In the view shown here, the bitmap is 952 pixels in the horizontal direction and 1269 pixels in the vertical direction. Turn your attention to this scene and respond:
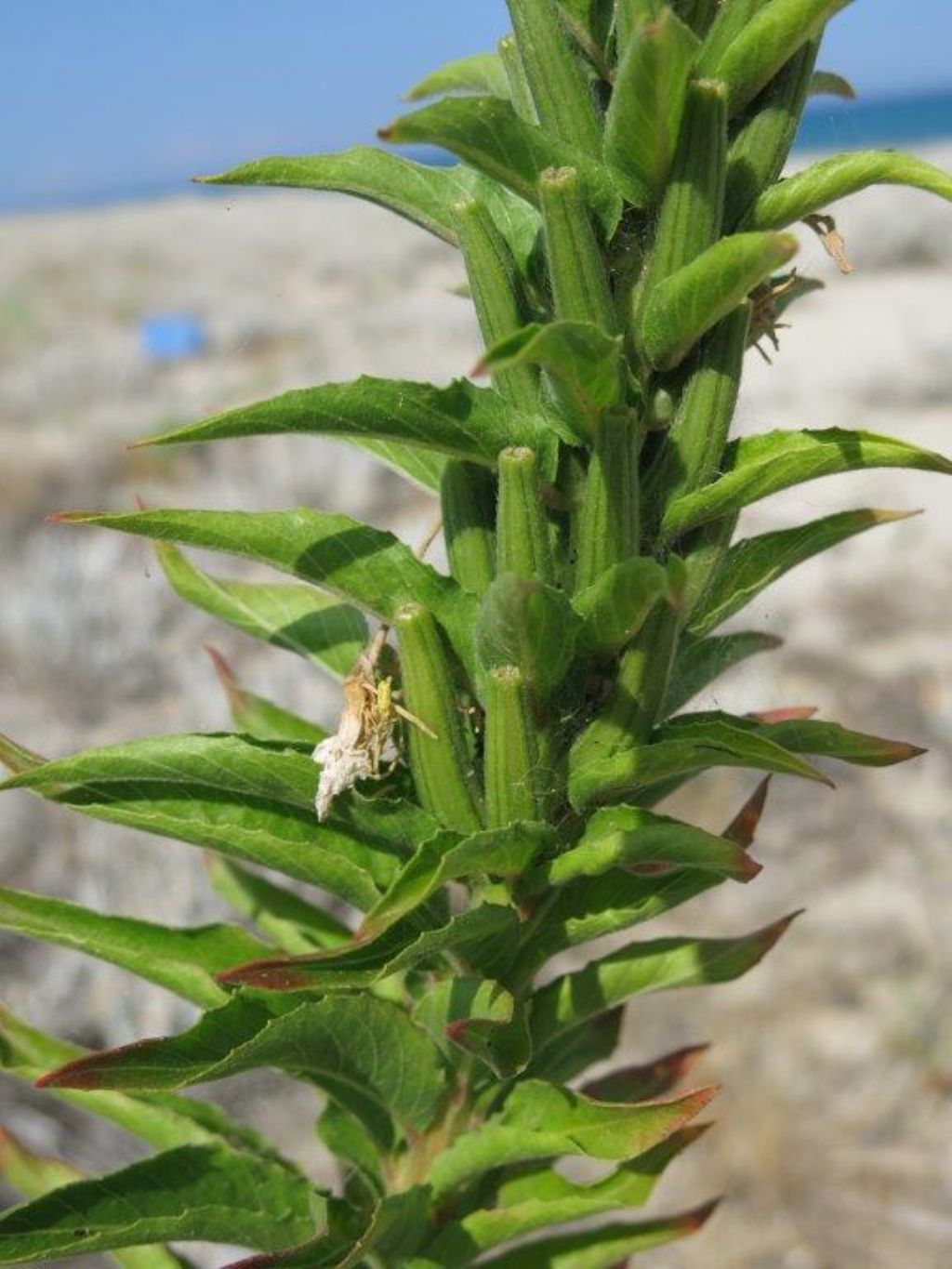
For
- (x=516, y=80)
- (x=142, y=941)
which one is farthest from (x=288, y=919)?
(x=516, y=80)

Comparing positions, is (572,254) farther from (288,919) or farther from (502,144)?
(288,919)

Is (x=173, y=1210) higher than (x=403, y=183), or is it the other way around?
(x=403, y=183)

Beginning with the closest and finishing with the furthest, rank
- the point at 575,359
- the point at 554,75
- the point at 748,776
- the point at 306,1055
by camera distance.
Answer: the point at 575,359, the point at 554,75, the point at 306,1055, the point at 748,776

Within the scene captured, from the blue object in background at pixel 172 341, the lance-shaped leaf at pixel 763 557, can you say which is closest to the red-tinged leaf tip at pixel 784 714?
the lance-shaped leaf at pixel 763 557

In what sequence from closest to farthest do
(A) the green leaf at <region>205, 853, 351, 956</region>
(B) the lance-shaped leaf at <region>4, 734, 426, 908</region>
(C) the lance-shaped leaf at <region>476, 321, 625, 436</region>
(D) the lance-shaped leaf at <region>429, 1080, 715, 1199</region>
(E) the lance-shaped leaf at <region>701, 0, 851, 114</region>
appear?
(C) the lance-shaped leaf at <region>476, 321, 625, 436</region> → (E) the lance-shaped leaf at <region>701, 0, 851, 114</region> → (B) the lance-shaped leaf at <region>4, 734, 426, 908</region> → (D) the lance-shaped leaf at <region>429, 1080, 715, 1199</region> → (A) the green leaf at <region>205, 853, 351, 956</region>

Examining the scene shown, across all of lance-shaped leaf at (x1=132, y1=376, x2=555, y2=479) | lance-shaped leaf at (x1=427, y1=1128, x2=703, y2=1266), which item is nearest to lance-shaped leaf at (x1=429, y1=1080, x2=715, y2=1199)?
lance-shaped leaf at (x1=427, y1=1128, x2=703, y2=1266)

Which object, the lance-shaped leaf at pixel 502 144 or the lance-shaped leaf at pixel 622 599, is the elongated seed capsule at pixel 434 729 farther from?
the lance-shaped leaf at pixel 502 144

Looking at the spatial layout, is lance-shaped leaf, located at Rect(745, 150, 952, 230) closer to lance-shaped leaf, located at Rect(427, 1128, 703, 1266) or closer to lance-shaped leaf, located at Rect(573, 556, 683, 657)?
lance-shaped leaf, located at Rect(573, 556, 683, 657)
